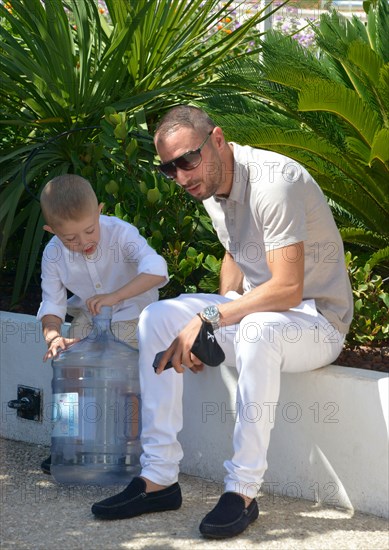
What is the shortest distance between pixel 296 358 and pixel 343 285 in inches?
14.2

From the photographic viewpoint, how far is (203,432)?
4.40 meters

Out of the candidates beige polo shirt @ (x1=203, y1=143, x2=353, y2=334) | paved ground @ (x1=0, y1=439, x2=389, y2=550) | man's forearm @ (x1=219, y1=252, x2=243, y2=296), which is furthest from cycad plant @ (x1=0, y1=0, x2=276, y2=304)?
paved ground @ (x1=0, y1=439, x2=389, y2=550)

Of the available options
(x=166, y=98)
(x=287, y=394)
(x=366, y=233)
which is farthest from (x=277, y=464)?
(x=166, y=98)

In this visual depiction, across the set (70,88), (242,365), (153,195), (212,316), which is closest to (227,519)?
(242,365)

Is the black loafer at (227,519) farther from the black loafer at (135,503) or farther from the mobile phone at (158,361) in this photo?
the mobile phone at (158,361)

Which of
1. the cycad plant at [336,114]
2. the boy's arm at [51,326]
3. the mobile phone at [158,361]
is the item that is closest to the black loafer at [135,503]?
the mobile phone at [158,361]

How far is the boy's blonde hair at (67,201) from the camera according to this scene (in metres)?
4.14

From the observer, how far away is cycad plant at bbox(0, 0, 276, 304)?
580cm

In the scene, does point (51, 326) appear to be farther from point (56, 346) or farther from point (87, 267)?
point (87, 267)

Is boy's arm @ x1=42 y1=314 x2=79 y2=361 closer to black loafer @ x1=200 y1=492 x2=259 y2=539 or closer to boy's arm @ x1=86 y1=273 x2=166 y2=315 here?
boy's arm @ x1=86 y1=273 x2=166 y2=315

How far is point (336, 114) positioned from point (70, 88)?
1683 mm

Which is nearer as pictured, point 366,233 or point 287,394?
point 287,394

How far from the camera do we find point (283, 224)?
3738mm

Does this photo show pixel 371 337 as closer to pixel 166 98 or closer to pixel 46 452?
pixel 46 452
